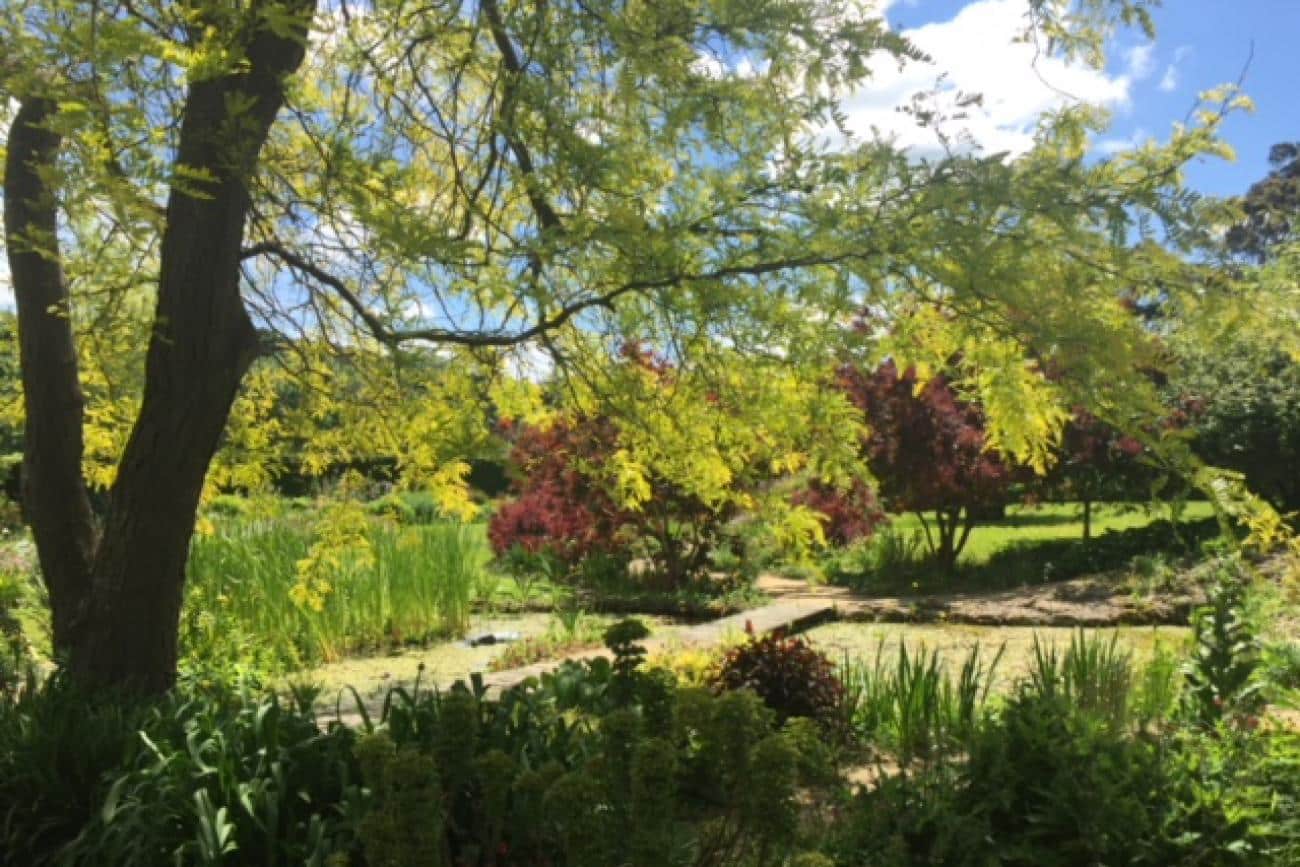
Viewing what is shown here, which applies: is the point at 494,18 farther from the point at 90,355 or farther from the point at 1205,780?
the point at 1205,780

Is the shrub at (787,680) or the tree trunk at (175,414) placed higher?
the tree trunk at (175,414)

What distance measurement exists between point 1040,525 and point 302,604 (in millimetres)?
15340

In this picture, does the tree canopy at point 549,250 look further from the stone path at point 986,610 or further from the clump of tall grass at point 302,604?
the stone path at point 986,610

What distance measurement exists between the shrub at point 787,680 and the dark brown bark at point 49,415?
2.97m

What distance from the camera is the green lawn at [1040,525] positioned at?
14133 mm

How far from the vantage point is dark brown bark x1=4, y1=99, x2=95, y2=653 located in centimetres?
448

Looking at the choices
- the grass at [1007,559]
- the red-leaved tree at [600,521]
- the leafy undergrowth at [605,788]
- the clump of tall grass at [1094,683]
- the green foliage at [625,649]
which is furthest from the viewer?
the grass at [1007,559]

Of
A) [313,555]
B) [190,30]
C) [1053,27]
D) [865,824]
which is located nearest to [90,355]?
[313,555]

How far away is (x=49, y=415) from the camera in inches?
177

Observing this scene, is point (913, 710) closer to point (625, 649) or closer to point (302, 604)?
point (625, 649)

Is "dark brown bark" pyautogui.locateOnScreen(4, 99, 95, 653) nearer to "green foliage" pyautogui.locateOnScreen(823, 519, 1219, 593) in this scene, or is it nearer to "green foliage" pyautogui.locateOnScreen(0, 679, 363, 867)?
"green foliage" pyautogui.locateOnScreen(0, 679, 363, 867)

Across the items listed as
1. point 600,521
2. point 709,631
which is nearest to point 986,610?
point 709,631

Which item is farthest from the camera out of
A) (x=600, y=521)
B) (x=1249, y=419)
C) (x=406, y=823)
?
→ (x=1249, y=419)

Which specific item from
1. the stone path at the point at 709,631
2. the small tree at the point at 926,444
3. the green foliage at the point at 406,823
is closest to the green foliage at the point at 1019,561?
the small tree at the point at 926,444
